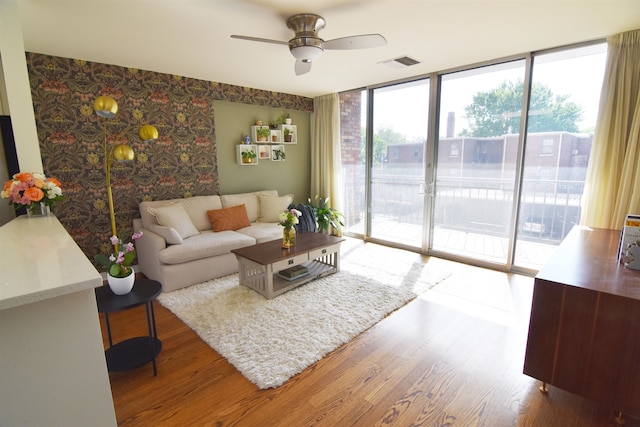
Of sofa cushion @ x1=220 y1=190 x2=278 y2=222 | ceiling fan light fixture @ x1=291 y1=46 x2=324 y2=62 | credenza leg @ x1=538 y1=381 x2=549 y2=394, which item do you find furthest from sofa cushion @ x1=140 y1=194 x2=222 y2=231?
credenza leg @ x1=538 y1=381 x2=549 y2=394

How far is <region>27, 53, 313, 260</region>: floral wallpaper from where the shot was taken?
319 centimetres

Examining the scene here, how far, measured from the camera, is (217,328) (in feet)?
8.14

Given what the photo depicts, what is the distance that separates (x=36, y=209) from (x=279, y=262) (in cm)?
186

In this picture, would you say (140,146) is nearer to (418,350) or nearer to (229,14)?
(229,14)

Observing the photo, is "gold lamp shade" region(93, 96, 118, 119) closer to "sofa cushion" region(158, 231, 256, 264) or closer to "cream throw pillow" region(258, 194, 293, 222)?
"sofa cushion" region(158, 231, 256, 264)

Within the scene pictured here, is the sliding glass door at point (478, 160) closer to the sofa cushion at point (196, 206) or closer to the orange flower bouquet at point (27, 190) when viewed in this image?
the sofa cushion at point (196, 206)

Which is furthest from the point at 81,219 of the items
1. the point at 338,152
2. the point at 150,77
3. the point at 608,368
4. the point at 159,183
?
the point at 608,368

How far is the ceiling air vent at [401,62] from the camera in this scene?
3379mm

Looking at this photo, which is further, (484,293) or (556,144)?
(556,144)

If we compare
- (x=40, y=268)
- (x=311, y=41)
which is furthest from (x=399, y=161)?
(x=40, y=268)

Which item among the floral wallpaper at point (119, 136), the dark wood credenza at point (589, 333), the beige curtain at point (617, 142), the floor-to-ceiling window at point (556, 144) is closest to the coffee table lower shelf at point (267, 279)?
the floral wallpaper at point (119, 136)

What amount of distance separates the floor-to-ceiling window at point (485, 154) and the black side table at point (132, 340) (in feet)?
11.6

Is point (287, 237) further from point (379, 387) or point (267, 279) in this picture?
point (379, 387)

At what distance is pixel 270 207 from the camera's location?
4648 mm
